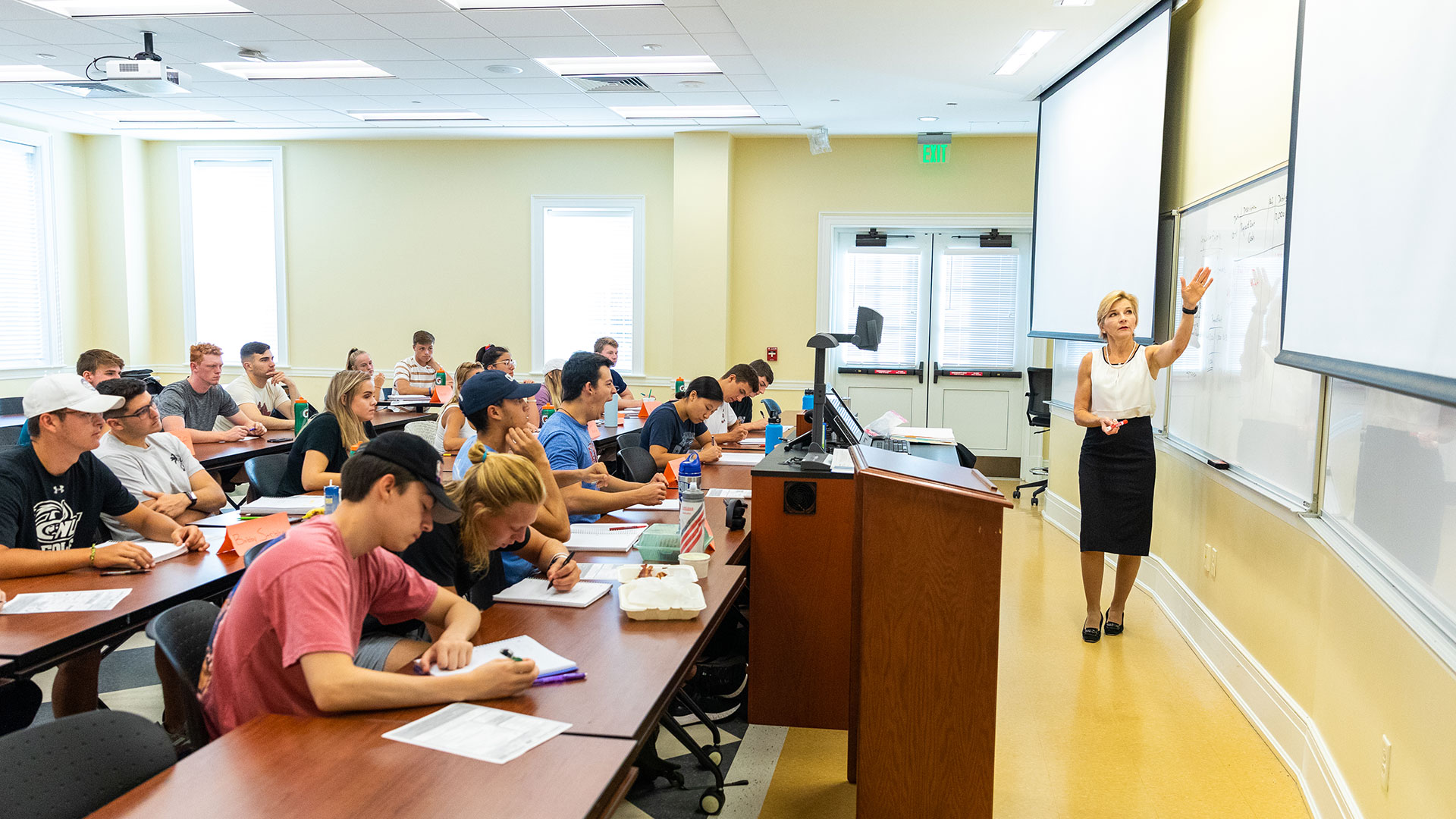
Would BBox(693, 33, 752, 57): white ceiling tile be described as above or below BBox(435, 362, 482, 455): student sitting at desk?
above

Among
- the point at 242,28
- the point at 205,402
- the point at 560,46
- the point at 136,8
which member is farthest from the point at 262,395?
the point at 560,46

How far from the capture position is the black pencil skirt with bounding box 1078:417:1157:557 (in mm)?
4484

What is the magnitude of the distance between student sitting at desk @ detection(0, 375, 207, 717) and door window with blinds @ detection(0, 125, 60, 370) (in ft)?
26.1

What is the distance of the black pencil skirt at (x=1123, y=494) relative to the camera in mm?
4484

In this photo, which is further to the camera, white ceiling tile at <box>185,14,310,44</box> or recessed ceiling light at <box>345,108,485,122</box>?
recessed ceiling light at <box>345,108,485,122</box>

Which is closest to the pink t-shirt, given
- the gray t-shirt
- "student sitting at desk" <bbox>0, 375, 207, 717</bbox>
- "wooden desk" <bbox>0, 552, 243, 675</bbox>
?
"wooden desk" <bbox>0, 552, 243, 675</bbox>

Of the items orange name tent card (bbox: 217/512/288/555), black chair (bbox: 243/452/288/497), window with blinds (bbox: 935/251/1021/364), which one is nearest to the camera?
orange name tent card (bbox: 217/512/288/555)

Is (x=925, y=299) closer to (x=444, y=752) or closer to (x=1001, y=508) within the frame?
(x=1001, y=508)

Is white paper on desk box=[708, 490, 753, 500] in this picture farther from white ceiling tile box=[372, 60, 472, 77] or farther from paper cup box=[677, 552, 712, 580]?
white ceiling tile box=[372, 60, 472, 77]

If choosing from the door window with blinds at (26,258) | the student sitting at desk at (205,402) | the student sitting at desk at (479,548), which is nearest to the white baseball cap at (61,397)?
the student sitting at desk at (479,548)

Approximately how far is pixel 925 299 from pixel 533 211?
4.19 meters

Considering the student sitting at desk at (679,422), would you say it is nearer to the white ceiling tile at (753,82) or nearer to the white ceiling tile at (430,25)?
the white ceiling tile at (430,25)

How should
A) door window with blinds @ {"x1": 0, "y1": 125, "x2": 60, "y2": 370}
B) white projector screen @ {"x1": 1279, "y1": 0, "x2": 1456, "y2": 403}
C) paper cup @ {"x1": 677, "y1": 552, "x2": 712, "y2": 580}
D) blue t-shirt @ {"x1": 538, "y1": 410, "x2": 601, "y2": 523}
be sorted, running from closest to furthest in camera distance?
white projector screen @ {"x1": 1279, "y1": 0, "x2": 1456, "y2": 403}, paper cup @ {"x1": 677, "y1": 552, "x2": 712, "y2": 580}, blue t-shirt @ {"x1": 538, "y1": 410, "x2": 601, "y2": 523}, door window with blinds @ {"x1": 0, "y1": 125, "x2": 60, "y2": 370}

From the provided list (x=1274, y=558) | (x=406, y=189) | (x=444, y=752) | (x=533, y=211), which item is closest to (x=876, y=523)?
(x=444, y=752)
